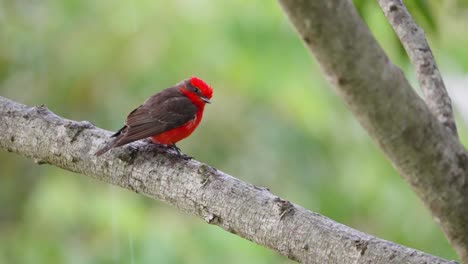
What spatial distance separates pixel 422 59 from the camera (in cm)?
223

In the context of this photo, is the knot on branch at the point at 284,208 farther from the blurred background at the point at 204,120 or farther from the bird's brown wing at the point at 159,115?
the blurred background at the point at 204,120

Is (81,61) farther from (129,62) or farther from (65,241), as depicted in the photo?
(65,241)

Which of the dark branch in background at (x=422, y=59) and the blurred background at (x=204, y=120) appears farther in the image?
the blurred background at (x=204, y=120)

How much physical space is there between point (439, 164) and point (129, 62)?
4.86m

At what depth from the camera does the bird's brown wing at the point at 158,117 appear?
3.55 m

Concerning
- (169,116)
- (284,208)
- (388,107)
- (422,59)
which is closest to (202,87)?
(169,116)

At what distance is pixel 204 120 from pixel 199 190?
3627 millimetres

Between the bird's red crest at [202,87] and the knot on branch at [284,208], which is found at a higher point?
the bird's red crest at [202,87]

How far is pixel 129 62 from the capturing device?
6.08 m

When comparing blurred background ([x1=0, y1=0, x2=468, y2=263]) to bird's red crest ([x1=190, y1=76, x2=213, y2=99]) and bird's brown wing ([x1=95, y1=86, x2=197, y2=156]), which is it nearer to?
bird's red crest ([x1=190, y1=76, x2=213, y2=99])

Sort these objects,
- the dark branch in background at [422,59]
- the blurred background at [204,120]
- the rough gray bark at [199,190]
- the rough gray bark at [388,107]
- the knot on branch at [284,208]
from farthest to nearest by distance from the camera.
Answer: the blurred background at [204,120], the knot on branch at [284,208], the rough gray bark at [199,190], the dark branch in background at [422,59], the rough gray bark at [388,107]

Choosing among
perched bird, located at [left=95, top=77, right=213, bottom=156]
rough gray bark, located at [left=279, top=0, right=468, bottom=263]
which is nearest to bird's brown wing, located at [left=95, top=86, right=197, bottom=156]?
perched bird, located at [left=95, top=77, right=213, bottom=156]

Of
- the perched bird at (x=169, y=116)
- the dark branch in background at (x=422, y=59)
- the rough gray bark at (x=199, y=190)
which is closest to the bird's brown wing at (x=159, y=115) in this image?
the perched bird at (x=169, y=116)

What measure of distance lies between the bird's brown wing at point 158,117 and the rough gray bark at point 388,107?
6.83 feet
